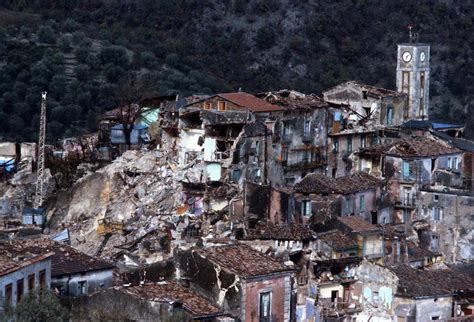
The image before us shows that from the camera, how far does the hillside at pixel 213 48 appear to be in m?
90.1

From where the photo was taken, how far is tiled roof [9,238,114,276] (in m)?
46.7

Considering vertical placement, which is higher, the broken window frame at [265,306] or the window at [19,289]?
the window at [19,289]

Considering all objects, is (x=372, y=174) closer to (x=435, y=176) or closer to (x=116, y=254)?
(x=435, y=176)

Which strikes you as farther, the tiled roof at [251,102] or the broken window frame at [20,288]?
the tiled roof at [251,102]

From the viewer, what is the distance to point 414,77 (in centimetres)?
7388

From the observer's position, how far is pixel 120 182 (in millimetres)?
64000

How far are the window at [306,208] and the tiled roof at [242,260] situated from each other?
13191 millimetres

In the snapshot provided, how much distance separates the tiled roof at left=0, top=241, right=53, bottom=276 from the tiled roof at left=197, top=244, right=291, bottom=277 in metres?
4.49

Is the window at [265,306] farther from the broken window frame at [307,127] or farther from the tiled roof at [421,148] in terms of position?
the broken window frame at [307,127]

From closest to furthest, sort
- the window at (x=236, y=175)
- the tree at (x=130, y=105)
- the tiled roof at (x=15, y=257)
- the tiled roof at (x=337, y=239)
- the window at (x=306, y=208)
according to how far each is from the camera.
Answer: the tiled roof at (x=15, y=257) → the tiled roof at (x=337, y=239) → the window at (x=306, y=208) → the window at (x=236, y=175) → the tree at (x=130, y=105)

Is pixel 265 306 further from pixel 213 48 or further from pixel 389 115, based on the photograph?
pixel 213 48

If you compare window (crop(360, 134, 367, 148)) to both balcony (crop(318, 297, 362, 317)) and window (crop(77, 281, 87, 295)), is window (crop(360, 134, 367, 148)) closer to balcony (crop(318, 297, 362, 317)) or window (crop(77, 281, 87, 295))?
balcony (crop(318, 297, 362, 317))

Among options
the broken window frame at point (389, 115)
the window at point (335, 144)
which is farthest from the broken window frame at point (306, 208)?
the broken window frame at point (389, 115)

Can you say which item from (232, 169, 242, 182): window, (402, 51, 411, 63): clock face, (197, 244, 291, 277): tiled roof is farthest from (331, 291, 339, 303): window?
(402, 51, 411, 63): clock face
